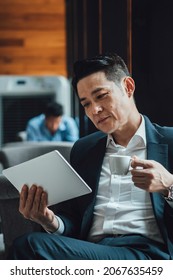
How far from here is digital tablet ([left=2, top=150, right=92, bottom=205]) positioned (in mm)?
1284

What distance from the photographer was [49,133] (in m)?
3.99

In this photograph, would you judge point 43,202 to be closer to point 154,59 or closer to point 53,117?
point 154,59

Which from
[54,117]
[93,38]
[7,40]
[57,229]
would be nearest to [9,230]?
[57,229]

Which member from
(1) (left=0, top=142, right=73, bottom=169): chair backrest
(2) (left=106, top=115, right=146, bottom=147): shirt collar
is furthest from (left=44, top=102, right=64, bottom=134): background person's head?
(2) (left=106, top=115, right=146, bottom=147): shirt collar

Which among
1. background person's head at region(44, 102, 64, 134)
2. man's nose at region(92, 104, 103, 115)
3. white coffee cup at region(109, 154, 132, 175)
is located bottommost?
background person's head at region(44, 102, 64, 134)

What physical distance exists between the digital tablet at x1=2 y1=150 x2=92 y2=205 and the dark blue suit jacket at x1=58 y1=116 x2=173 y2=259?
0.09 metres

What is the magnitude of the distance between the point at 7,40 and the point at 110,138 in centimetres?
408

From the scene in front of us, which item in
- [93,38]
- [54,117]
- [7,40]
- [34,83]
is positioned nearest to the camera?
[93,38]

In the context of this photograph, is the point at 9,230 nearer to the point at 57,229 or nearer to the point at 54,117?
the point at 57,229

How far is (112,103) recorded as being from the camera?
4.72 feet

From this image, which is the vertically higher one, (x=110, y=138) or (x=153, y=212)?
(x=110, y=138)

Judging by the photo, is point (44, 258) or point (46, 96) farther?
point (46, 96)

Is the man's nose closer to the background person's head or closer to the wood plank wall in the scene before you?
the background person's head

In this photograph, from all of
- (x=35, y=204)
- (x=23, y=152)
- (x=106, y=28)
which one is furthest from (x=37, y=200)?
(x=106, y=28)
